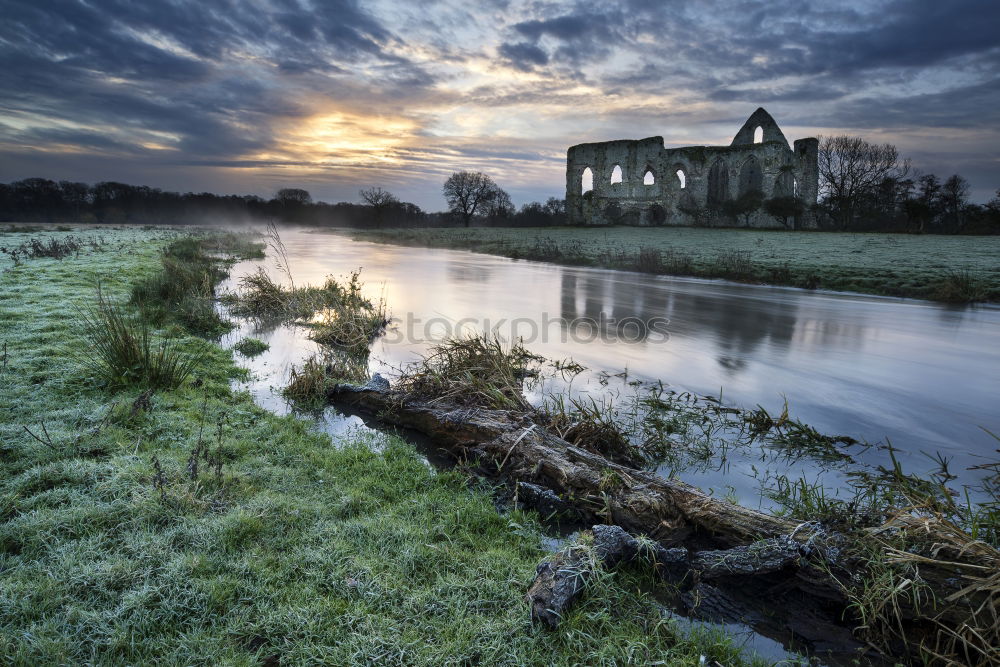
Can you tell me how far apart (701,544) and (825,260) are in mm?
20927

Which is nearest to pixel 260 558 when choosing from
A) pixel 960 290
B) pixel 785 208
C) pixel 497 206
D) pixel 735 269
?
pixel 960 290

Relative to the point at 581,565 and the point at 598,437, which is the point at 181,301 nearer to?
the point at 598,437

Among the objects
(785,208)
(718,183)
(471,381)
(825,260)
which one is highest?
(718,183)

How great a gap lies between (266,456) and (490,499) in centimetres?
183

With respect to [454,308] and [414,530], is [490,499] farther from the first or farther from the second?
[454,308]

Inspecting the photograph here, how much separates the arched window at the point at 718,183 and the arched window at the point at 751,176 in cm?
130

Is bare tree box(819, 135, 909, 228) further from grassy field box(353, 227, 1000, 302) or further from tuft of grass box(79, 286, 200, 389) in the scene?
tuft of grass box(79, 286, 200, 389)

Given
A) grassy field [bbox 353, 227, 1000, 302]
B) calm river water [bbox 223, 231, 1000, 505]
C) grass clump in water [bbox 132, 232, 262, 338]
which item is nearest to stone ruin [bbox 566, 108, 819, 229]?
grassy field [bbox 353, 227, 1000, 302]

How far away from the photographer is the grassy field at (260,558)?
7.34 ft

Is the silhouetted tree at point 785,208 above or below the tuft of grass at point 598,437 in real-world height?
above

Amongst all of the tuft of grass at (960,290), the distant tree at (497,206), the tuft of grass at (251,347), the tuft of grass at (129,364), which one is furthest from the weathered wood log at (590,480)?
the distant tree at (497,206)

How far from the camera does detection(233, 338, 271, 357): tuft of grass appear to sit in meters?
7.86

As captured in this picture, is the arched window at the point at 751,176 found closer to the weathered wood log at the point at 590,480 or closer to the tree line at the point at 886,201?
the tree line at the point at 886,201

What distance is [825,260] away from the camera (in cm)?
2005
